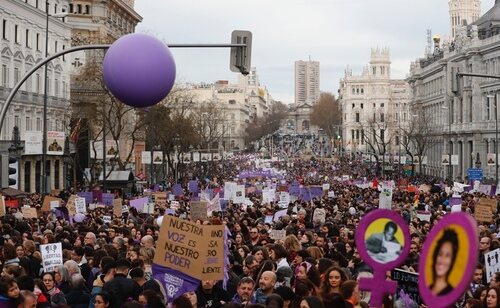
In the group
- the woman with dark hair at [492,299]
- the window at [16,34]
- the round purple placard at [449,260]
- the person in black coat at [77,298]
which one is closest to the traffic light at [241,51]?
the person in black coat at [77,298]

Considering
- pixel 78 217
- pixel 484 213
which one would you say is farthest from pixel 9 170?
pixel 484 213

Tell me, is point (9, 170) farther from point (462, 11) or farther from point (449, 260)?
point (462, 11)

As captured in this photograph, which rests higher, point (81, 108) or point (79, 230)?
point (81, 108)

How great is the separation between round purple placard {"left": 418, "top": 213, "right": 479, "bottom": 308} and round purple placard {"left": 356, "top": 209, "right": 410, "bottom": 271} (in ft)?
3.49

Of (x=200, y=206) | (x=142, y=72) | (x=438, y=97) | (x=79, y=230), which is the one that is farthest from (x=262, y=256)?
(x=438, y=97)

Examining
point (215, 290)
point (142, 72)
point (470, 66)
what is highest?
point (470, 66)

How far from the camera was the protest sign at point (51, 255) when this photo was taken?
1322 centimetres

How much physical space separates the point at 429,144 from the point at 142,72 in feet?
309

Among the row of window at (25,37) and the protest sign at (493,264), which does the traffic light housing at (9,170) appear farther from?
the row of window at (25,37)

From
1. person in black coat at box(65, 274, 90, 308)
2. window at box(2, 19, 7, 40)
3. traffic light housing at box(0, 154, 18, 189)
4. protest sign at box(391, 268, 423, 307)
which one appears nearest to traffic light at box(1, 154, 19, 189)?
traffic light housing at box(0, 154, 18, 189)

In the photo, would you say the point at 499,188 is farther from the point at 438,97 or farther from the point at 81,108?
the point at 438,97

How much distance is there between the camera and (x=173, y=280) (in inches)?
435

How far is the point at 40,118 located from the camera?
56594 millimetres

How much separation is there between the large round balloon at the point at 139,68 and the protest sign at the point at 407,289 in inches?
158
